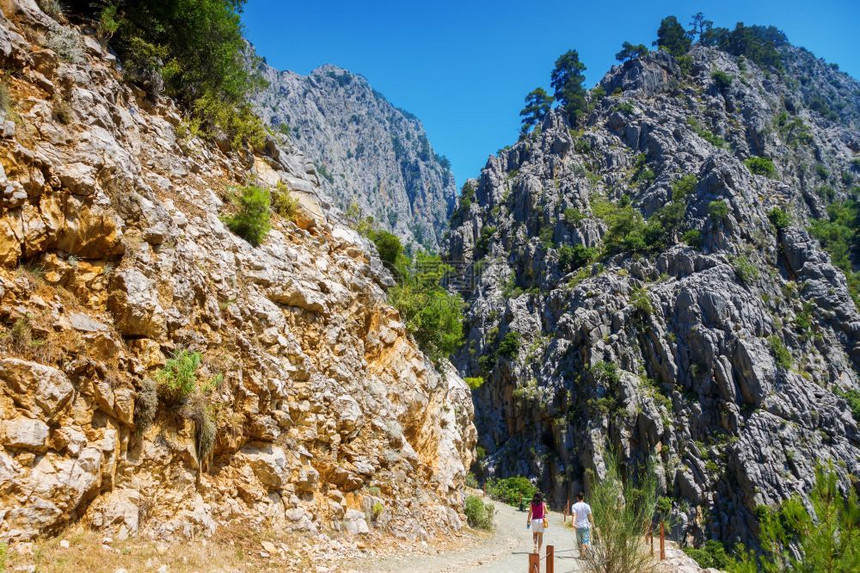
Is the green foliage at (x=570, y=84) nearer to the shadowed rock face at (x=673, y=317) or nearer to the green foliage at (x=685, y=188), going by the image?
the shadowed rock face at (x=673, y=317)

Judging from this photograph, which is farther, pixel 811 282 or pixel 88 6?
pixel 811 282

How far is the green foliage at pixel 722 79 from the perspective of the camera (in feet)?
240

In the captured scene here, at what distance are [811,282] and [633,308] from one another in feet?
62.6

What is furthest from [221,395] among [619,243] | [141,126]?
[619,243]

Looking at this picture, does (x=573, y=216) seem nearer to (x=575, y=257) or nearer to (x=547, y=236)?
(x=547, y=236)

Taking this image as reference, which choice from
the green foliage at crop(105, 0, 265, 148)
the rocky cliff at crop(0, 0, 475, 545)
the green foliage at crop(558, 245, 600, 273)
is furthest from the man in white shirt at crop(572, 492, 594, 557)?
the green foliage at crop(558, 245, 600, 273)

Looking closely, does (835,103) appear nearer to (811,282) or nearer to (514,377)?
(811,282)

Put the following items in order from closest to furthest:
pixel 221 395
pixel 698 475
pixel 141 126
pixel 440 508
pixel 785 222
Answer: pixel 221 395 < pixel 141 126 < pixel 440 508 < pixel 698 475 < pixel 785 222

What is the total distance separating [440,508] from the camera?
13570 millimetres

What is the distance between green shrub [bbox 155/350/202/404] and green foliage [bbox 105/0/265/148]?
282 inches

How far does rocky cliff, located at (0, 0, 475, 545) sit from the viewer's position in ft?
18.7

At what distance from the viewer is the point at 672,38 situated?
282ft

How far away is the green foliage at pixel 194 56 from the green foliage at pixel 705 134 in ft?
222

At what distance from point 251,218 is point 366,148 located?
130841mm
